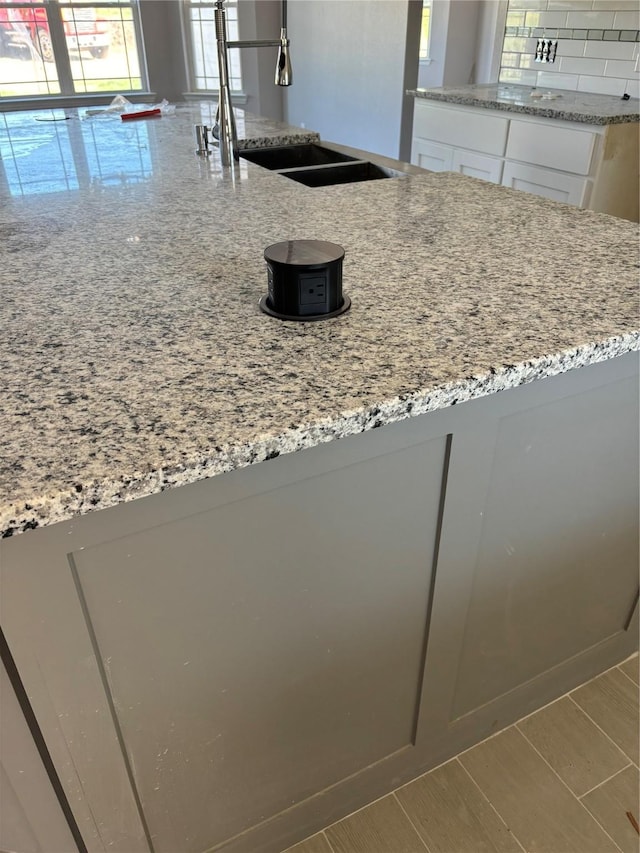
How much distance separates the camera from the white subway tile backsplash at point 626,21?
377 cm

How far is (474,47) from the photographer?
7.24 metres

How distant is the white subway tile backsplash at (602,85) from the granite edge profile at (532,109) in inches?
38.5

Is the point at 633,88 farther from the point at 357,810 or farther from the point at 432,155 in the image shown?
the point at 357,810

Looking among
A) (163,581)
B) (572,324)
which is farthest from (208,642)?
(572,324)

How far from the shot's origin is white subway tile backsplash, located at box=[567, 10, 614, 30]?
3.92 m

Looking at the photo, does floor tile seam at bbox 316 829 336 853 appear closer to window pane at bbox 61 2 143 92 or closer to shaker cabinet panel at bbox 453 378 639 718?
shaker cabinet panel at bbox 453 378 639 718

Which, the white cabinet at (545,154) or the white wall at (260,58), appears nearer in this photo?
the white cabinet at (545,154)

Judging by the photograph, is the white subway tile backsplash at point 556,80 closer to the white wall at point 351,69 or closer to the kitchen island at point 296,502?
the white wall at point 351,69

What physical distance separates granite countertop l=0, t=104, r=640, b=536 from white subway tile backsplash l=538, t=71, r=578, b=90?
3.27 metres

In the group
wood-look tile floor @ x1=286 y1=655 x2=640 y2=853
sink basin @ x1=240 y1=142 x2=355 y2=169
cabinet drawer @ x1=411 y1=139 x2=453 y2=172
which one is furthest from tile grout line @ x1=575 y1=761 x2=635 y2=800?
cabinet drawer @ x1=411 y1=139 x2=453 y2=172

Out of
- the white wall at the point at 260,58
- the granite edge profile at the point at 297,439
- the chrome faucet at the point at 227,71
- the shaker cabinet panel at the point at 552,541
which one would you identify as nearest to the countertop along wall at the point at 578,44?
the white wall at the point at 260,58

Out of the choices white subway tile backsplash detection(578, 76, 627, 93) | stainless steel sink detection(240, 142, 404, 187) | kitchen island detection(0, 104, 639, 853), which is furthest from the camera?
white subway tile backsplash detection(578, 76, 627, 93)

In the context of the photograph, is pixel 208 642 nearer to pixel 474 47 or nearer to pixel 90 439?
pixel 90 439

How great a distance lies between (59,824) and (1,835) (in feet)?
0.31
